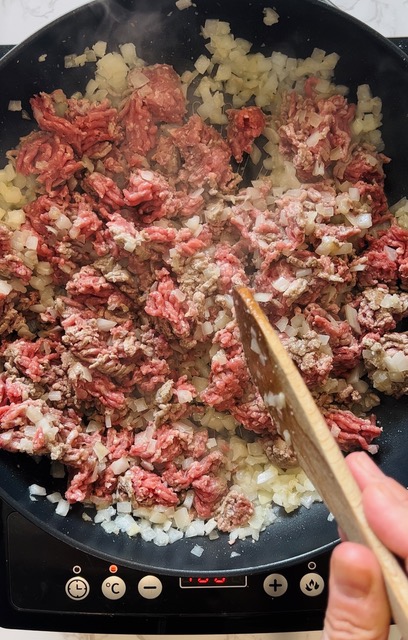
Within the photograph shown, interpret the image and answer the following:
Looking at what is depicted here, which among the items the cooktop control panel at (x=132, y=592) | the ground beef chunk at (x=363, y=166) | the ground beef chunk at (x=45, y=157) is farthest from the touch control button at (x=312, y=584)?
the ground beef chunk at (x=45, y=157)

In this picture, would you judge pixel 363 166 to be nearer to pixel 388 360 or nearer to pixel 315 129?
pixel 315 129

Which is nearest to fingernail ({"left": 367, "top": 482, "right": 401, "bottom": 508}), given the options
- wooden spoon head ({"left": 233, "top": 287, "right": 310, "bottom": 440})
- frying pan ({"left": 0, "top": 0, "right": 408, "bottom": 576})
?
wooden spoon head ({"left": 233, "top": 287, "right": 310, "bottom": 440})

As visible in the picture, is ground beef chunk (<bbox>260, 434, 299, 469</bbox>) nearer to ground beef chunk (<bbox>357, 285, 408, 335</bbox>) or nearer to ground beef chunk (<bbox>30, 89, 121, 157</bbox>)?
ground beef chunk (<bbox>357, 285, 408, 335</bbox>)

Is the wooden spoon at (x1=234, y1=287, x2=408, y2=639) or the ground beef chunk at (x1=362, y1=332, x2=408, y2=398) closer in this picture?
the wooden spoon at (x1=234, y1=287, x2=408, y2=639)

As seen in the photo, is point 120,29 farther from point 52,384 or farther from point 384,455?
point 384,455

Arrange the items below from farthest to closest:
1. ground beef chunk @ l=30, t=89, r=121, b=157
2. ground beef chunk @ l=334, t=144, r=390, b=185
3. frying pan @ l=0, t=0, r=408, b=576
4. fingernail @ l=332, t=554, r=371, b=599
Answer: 1. ground beef chunk @ l=334, t=144, r=390, b=185
2. ground beef chunk @ l=30, t=89, r=121, b=157
3. frying pan @ l=0, t=0, r=408, b=576
4. fingernail @ l=332, t=554, r=371, b=599

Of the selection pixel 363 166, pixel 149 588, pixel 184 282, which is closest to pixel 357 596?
pixel 149 588

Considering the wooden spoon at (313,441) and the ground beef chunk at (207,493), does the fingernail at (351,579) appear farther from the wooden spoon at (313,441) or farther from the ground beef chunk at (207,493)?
the ground beef chunk at (207,493)
